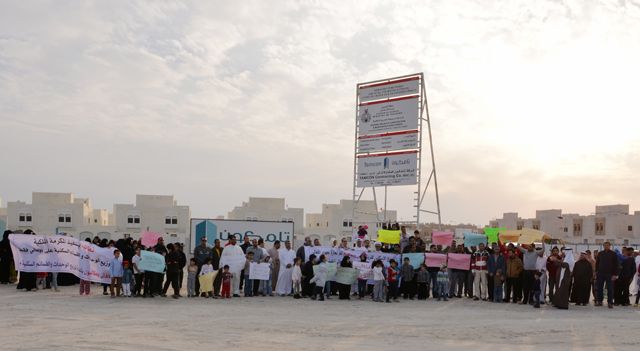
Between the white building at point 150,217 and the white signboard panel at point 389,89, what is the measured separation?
55612 mm

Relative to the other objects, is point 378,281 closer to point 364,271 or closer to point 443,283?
point 364,271

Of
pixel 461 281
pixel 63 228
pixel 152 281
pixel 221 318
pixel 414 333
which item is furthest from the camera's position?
pixel 63 228

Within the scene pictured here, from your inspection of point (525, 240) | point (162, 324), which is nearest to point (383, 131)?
point (525, 240)

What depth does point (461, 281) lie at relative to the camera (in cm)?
2062

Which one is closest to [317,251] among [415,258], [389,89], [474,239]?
[415,258]

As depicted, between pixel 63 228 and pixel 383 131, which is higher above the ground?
pixel 383 131

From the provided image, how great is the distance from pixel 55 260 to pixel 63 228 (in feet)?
217

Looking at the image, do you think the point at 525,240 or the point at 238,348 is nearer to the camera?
the point at 238,348

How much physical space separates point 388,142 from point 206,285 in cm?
1184

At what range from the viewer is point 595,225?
101 metres

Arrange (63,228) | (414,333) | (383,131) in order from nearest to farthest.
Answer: (414,333), (383,131), (63,228)

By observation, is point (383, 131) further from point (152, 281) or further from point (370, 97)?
point (152, 281)

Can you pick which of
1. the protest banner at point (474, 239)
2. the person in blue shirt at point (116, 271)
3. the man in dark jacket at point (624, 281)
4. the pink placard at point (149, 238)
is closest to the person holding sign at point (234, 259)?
the person in blue shirt at point (116, 271)

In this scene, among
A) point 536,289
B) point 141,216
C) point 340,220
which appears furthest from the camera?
point 340,220
